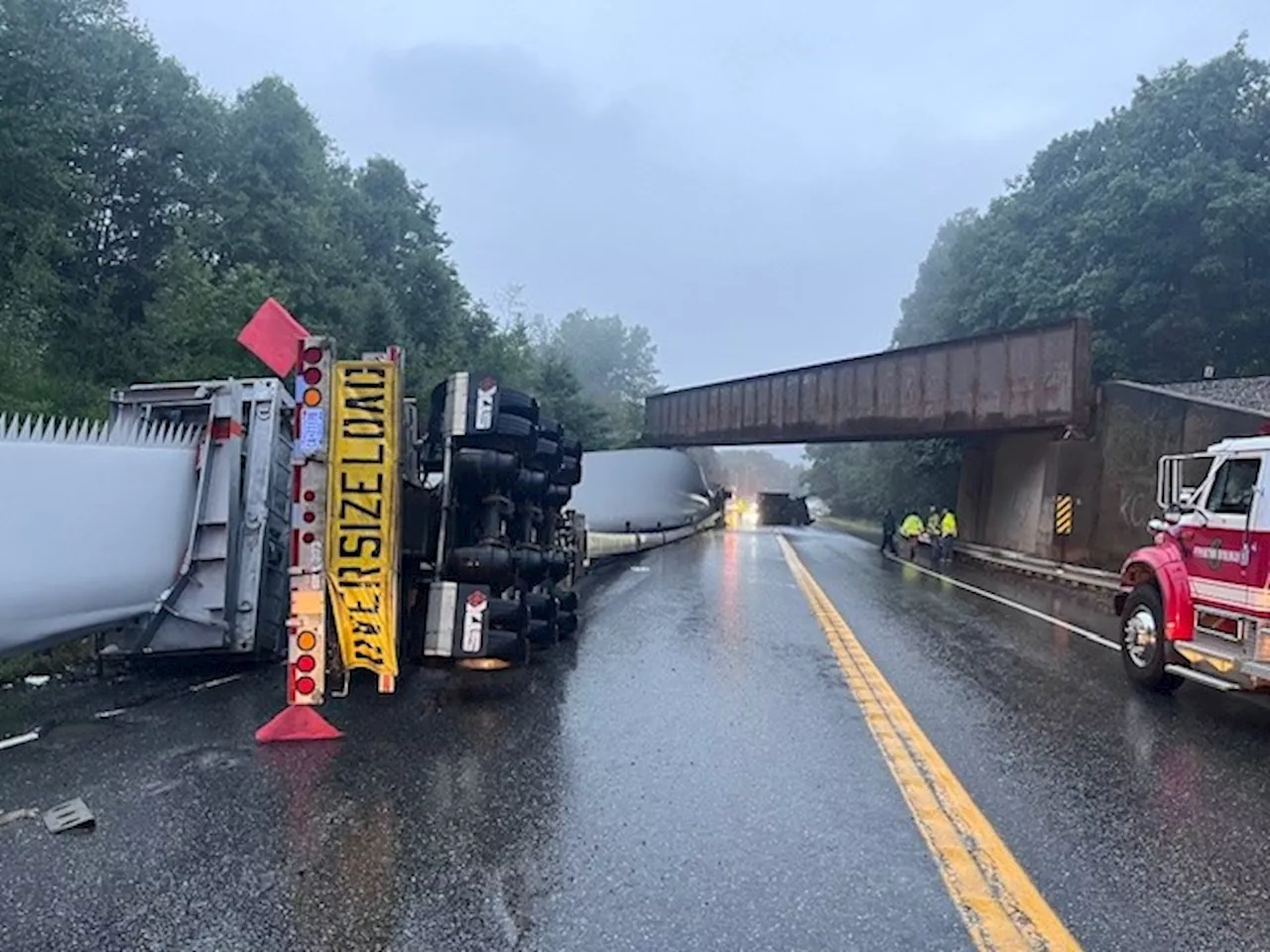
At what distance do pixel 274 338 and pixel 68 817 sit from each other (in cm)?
314

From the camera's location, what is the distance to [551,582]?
32.5ft

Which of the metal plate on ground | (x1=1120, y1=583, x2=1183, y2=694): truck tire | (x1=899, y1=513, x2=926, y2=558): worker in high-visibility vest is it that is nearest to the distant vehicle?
(x1=899, y1=513, x2=926, y2=558): worker in high-visibility vest

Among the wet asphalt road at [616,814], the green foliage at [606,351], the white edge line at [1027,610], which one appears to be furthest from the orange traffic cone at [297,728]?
the green foliage at [606,351]

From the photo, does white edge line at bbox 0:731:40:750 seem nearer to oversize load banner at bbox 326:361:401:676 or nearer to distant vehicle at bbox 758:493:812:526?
oversize load banner at bbox 326:361:401:676

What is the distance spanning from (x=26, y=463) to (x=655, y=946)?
5.29m

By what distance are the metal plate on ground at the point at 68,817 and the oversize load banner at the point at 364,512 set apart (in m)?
1.97

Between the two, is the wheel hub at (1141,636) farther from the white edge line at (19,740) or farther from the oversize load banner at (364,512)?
the white edge line at (19,740)

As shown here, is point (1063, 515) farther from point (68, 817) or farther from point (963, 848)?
point (68, 817)

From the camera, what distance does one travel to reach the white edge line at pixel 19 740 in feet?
18.5

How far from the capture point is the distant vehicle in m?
61.5

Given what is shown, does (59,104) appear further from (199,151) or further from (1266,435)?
(1266,435)

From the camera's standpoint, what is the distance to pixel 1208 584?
7676 millimetres

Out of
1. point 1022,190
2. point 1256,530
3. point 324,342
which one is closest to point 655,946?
point 324,342

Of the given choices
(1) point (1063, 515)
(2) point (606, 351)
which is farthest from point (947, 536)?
(2) point (606, 351)
